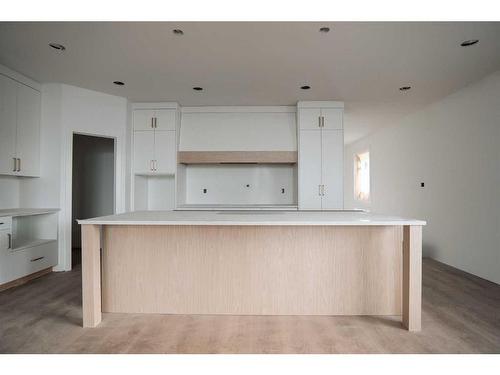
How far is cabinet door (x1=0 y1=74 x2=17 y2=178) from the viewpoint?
3.45m

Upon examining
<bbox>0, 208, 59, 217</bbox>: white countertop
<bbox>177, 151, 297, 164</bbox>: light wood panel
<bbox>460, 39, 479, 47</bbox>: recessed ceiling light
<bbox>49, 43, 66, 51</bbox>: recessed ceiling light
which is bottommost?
<bbox>0, 208, 59, 217</bbox>: white countertop

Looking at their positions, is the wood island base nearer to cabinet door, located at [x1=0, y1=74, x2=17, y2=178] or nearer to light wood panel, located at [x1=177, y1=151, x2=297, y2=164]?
cabinet door, located at [x1=0, y1=74, x2=17, y2=178]

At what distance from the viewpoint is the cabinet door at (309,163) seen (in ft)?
15.1

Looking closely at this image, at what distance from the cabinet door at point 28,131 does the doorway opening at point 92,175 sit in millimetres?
1654

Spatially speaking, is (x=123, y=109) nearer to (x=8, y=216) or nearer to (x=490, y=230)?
(x=8, y=216)

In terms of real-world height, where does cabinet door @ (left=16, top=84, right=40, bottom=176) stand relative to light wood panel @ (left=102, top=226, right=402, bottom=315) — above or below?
above

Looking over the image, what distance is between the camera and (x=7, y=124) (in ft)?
11.6

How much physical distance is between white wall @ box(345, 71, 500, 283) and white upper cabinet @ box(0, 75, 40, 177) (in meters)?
5.39

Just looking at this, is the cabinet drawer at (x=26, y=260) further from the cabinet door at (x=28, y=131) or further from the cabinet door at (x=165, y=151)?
the cabinet door at (x=165, y=151)

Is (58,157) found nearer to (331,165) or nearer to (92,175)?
(92,175)

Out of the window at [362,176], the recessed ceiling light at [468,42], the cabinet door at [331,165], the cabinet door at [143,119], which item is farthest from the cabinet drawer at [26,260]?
the window at [362,176]

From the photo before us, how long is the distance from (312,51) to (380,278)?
211 cm

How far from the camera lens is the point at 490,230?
11.9 feet

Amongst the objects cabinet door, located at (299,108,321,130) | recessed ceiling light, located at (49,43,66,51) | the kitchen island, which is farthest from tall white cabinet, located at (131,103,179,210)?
the kitchen island
